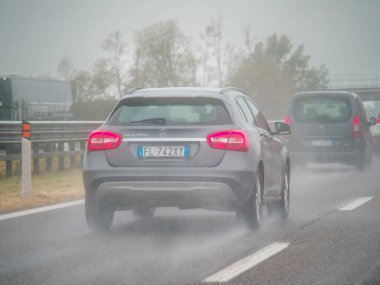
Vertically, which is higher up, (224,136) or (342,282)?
(224,136)

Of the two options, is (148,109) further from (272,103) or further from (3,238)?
(272,103)

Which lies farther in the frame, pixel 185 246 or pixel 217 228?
pixel 217 228

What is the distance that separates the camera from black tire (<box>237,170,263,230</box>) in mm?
8680

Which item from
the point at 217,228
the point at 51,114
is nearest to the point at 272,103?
the point at 51,114

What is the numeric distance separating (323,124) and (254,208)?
37.6ft

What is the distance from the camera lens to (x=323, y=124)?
1997cm

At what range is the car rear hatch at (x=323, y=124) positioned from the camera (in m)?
19.8

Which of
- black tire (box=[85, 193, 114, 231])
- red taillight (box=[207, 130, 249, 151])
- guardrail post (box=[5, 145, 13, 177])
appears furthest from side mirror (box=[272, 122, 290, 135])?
guardrail post (box=[5, 145, 13, 177])

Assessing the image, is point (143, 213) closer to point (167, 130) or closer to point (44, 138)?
point (167, 130)

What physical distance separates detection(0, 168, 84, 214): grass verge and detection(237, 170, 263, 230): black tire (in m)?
3.70

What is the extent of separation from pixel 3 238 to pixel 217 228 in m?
2.28

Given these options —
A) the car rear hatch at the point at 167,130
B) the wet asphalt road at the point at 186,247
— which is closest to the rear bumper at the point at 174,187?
the car rear hatch at the point at 167,130

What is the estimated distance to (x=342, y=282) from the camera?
19.7 feet

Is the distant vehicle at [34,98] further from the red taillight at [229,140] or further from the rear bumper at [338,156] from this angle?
the red taillight at [229,140]
